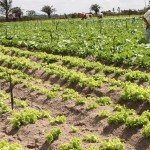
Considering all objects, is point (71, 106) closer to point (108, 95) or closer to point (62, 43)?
point (108, 95)

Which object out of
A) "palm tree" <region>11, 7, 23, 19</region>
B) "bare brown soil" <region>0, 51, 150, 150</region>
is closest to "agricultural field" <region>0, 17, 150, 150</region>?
"bare brown soil" <region>0, 51, 150, 150</region>

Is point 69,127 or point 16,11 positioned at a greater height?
point 16,11

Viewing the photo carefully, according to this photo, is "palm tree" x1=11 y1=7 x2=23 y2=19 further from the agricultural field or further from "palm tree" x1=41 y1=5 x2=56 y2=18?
the agricultural field

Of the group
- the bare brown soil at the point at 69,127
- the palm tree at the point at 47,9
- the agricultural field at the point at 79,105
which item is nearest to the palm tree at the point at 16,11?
the palm tree at the point at 47,9

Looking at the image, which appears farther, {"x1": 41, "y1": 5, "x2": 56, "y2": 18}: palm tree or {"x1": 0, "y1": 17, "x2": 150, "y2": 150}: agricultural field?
{"x1": 41, "y1": 5, "x2": 56, "y2": 18}: palm tree

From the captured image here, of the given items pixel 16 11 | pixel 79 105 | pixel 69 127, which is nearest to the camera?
pixel 69 127

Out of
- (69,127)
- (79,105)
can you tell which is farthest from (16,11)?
(69,127)

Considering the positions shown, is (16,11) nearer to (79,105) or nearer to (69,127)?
(79,105)

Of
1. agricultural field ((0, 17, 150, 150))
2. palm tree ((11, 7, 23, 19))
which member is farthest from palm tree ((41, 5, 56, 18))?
agricultural field ((0, 17, 150, 150))

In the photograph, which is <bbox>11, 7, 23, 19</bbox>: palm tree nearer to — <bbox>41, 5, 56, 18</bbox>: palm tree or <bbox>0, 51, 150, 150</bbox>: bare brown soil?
<bbox>41, 5, 56, 18</bbox>: palm tree

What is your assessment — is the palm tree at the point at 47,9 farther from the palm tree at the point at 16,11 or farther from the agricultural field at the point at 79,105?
the agricultural field at the point at 79,105

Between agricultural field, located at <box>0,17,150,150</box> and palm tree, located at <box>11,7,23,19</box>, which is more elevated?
palm tree, located at <box>11,7,23,19</box>

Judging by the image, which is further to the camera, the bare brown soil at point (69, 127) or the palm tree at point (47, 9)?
the palm tree at point (47, 9)

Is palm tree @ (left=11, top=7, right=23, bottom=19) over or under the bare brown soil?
over
